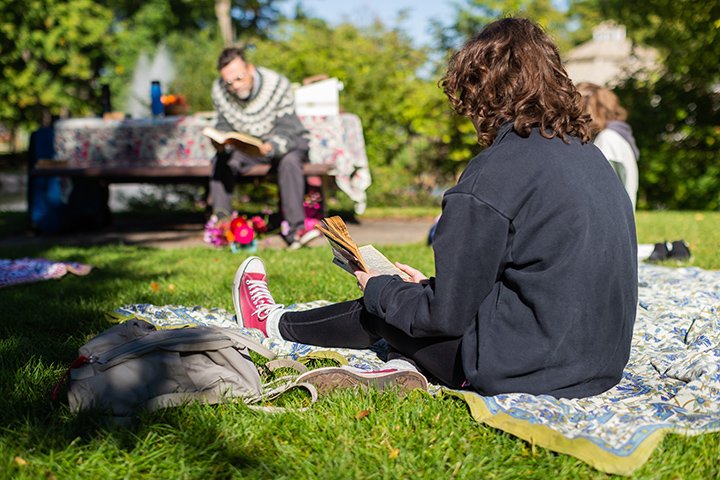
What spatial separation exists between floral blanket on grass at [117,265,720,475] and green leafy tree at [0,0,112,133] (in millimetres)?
23046

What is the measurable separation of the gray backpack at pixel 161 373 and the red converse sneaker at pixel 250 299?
790mm

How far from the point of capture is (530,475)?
2.01 meters

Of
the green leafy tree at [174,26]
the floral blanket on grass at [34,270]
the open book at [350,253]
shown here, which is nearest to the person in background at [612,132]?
the open book at [350,253]

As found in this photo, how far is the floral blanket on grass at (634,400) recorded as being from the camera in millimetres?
2082

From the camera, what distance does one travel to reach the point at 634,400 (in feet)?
8.32

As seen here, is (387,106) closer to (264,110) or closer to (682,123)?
(682,123)

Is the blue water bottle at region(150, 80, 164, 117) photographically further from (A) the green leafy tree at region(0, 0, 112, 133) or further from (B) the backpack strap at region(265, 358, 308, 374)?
(A) the green leafy tree at region(0, 0, 112, 133)

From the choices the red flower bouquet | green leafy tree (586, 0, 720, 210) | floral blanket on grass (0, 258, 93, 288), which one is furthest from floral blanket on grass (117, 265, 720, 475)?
green leafy tree (586, 0, 720, 210)

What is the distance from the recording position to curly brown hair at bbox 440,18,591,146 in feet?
7.46

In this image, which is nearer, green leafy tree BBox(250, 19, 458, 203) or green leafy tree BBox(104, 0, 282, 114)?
green leafy tree BBox(250, 19, 458, 203)

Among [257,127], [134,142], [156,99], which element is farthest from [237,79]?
[156,99]

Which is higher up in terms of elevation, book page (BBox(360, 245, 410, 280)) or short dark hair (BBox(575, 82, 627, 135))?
short dark hair (BBox(575, 82, 627, 135))

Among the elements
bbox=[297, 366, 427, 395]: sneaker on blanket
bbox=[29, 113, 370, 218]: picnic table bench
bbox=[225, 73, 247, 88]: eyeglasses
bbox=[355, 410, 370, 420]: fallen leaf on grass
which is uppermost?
bbox=[225, 73, 247, 88]: eyeglasses

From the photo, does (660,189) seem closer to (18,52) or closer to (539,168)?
(539,168)
